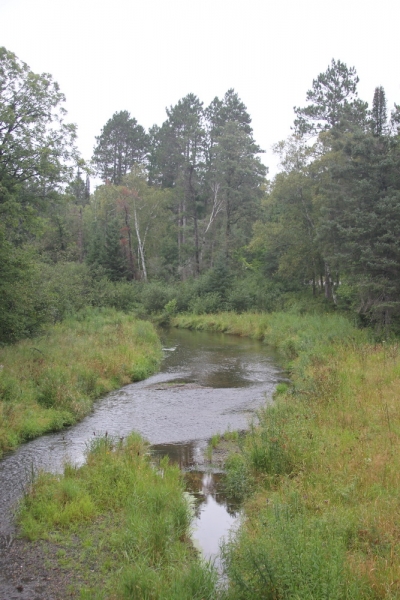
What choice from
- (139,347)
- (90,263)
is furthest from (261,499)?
(90,263)

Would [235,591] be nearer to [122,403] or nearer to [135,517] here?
[135,517]

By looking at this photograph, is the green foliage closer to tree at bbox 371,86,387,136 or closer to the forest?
the forest

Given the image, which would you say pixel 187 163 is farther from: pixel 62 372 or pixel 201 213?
pixel 62 372

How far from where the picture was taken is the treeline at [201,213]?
853 inches

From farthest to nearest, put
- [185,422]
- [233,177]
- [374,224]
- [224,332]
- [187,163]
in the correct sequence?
[187,163]
[233,177]
[224,332]
[374,224]
[185,422]

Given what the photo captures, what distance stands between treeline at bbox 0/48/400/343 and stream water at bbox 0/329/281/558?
5731mm

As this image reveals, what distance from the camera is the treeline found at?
21.7 metres

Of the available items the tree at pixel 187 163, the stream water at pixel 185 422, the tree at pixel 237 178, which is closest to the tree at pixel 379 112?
the stream water at pixel 185 422

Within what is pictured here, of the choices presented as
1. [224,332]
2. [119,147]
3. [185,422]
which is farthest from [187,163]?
[185,422]

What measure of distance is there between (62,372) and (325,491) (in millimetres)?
9861

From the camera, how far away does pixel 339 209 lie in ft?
90.7

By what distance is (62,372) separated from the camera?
48.9ft

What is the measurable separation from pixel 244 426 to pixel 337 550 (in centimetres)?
725

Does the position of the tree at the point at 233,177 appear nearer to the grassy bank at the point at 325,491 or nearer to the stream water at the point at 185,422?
the stream water at the point at 185,422
